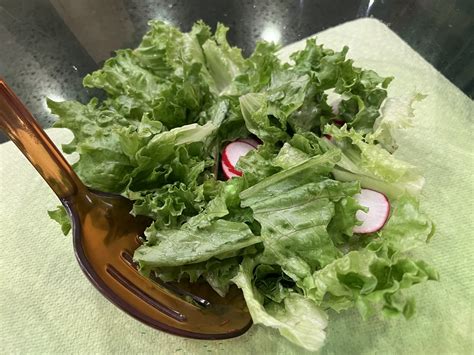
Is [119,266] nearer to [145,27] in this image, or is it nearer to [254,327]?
[254,327]

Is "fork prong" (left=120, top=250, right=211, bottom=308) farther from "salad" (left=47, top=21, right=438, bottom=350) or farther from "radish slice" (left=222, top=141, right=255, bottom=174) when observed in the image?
"radish slice" (left=222, top=141, right=255, bottom=174)

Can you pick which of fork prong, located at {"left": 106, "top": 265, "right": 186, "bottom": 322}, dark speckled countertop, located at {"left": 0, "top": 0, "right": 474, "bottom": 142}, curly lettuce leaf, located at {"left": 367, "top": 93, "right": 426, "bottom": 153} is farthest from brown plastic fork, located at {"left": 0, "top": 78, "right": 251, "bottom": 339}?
dark speckled countertop, located at {"left": 0, "top": 0, "right": 474, "bottom": 142}

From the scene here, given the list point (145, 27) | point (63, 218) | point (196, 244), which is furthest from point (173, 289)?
point (145, 27)

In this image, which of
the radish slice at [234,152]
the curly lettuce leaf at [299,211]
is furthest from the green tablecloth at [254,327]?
the radish slice at [234,152]

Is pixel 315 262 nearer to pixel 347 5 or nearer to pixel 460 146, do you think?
pixel 460 146

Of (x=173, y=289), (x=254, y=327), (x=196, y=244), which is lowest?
(x=254, y=327)
